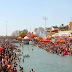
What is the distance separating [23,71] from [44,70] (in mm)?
2922

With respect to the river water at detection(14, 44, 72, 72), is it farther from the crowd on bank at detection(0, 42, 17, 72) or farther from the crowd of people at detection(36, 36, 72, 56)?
the crowd of people at detection(36, 36, 72, 56)

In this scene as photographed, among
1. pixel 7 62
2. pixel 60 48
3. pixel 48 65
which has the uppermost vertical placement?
pixel 60 48

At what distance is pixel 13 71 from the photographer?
1590cm

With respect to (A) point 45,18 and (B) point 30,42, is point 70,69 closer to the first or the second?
(B) point 30,42

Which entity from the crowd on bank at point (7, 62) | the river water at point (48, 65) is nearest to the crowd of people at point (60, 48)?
the river water at point (48, 65)

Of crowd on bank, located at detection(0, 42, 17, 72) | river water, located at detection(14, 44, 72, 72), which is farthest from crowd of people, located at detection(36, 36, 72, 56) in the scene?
crowd on bank, located at detection(0, 42, 17, 72)

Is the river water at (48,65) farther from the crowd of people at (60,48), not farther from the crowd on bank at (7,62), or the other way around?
the crowd of people at (60,48)

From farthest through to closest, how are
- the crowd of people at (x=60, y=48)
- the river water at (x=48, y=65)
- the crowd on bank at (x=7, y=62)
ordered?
1. the crowd of people at (x=60, y=48)
2. the river water at (x=48, y=65)
3. the crowd on bank at (x=7, y=62)

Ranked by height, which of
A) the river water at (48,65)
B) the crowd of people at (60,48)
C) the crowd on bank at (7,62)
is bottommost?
the river water at (48,65)

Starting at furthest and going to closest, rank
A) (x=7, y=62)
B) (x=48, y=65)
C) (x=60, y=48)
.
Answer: (x=60, y=48)
(x=48, y=65)
(x=7, y=62)

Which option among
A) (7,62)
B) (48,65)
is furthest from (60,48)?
(7,62)

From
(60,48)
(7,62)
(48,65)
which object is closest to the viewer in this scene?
(7,62)

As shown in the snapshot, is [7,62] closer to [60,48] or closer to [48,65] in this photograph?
[48,65]

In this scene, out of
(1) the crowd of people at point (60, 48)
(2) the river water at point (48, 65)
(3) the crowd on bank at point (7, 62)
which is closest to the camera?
(3) the crowd on bank at point (7, 62)
